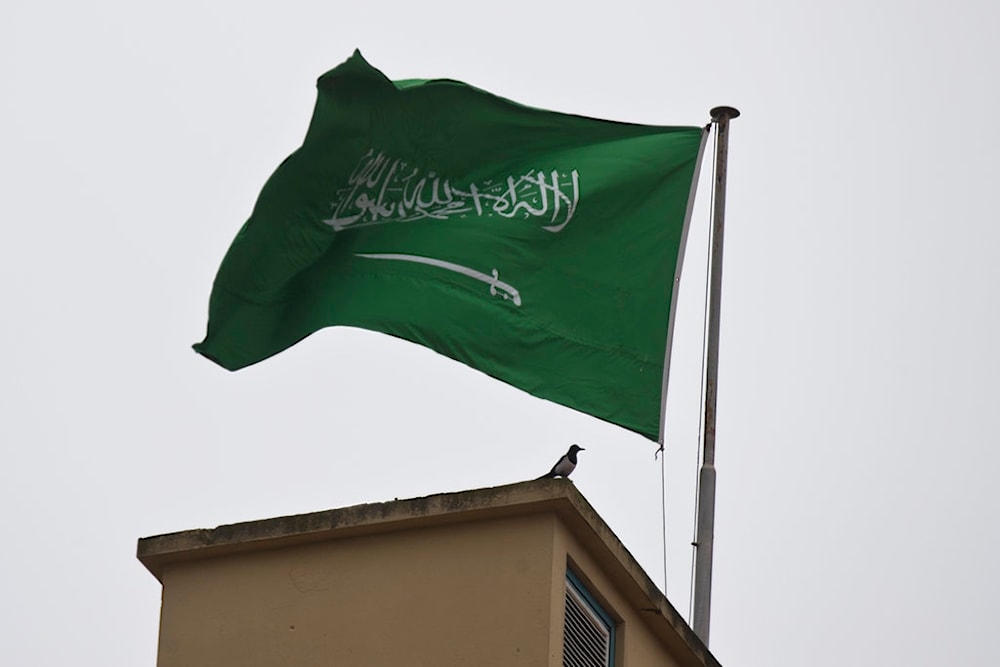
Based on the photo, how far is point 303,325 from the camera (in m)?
13.7

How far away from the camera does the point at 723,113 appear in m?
15.0

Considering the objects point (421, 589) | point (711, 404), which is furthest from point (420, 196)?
point (421, 589)

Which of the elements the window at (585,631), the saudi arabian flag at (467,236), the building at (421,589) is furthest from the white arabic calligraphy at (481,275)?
the window at (585,631)

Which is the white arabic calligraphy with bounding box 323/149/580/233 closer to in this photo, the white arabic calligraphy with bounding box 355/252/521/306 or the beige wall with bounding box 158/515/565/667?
the white arabic calligraphy with bounding box 355/252/521/306

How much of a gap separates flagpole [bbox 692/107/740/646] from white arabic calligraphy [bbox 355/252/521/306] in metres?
2.06

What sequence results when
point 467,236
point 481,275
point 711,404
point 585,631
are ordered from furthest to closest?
1. point 711,404
2. point 467,236
3. point 481,275
4. point 585,631

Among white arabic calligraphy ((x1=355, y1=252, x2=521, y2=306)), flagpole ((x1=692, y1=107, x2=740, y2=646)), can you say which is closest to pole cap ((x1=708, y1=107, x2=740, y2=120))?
flagpole ((x1=692, y1=107, x2=740, y2=646))

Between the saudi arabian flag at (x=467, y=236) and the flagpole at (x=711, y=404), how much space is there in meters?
1.10

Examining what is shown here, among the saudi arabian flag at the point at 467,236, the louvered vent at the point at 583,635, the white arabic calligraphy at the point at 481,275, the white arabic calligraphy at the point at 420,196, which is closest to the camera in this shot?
the louvered vent at the point at 583,635

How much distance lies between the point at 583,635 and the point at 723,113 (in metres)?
4.55

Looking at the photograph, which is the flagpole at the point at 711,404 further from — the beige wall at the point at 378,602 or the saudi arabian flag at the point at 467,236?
the beige wall at the point at 378,602

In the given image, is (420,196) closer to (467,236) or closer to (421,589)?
(467,236)

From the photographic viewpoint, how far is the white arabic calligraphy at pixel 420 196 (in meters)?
13.9

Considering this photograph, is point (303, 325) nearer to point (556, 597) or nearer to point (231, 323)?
point (231, 323)
